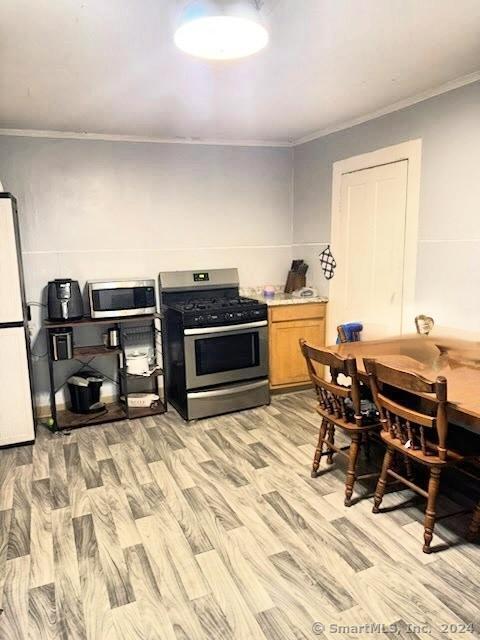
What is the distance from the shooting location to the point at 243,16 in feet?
5.24

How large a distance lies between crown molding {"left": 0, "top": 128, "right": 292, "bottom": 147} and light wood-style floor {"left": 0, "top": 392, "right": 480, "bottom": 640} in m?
2.48

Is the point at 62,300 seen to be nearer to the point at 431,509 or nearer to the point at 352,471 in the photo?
the point at 352,471

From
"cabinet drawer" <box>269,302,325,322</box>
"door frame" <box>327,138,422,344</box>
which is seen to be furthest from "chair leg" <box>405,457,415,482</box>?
"cabinet drawer" <box>269,302,325,322</box>

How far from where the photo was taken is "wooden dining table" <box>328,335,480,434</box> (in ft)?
6.25

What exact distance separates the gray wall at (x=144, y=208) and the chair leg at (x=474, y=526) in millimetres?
2956

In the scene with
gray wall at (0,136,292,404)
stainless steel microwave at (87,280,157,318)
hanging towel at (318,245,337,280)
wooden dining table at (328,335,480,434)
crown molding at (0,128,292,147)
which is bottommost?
wooden dining table at (328,335,480,434)

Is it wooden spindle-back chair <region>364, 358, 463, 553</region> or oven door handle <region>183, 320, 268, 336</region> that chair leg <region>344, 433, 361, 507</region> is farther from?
oven door handle <region>183, 320, 268, 336</region>

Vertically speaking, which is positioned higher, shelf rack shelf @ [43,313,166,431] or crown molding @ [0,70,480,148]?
crown molding @ [0,70,480,148]

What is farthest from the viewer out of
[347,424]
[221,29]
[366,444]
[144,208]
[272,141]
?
[272,141]

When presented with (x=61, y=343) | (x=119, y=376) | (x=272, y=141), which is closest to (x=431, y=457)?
(x=61, y=343)

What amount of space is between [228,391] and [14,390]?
1.63m

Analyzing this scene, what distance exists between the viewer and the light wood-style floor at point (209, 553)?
1.75 meters

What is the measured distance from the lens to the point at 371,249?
361 centimetres

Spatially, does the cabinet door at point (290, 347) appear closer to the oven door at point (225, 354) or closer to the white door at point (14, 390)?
the oven door at point (225, 354)
